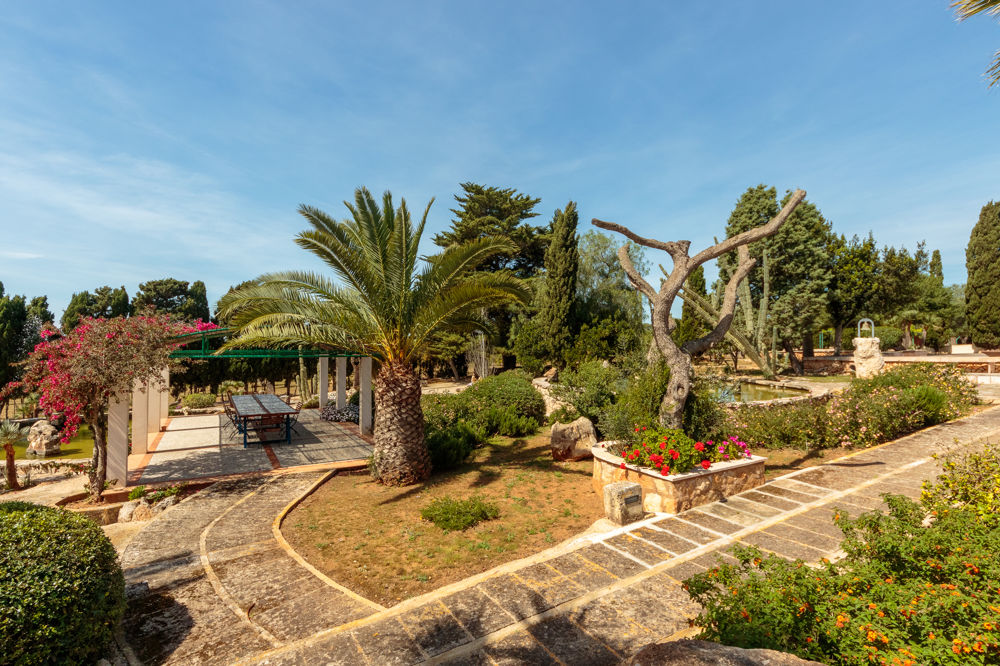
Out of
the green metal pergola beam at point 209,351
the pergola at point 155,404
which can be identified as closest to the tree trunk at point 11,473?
the pergola at point 155,404

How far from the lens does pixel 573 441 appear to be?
33.2 ft

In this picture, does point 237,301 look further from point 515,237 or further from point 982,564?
point 515,237

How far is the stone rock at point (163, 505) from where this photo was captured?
7617 mm

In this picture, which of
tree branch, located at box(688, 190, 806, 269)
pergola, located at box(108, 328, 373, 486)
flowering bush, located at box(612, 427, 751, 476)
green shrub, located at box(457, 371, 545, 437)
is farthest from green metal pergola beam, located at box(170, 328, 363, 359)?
tree branch, located at box(688, 190, 806, 269)

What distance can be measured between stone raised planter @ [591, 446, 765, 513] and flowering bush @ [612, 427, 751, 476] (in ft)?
0.38

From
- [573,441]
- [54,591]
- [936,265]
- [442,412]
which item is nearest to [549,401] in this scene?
[442,412]

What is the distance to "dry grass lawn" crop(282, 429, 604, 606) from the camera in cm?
514

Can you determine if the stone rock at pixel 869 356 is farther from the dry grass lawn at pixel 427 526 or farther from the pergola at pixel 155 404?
the pergola at pixel 155 404

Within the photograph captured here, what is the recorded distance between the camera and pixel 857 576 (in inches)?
118

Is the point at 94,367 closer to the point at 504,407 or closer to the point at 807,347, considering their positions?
the point at 504,407

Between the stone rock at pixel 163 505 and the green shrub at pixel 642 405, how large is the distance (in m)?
7.91

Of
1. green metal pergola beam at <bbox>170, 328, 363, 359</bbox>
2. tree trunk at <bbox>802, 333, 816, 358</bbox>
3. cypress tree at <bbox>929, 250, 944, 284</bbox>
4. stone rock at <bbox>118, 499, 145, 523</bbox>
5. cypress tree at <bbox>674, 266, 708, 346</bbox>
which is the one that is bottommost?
stone rock at <bbox>118, 499, 145, 523</bbox>

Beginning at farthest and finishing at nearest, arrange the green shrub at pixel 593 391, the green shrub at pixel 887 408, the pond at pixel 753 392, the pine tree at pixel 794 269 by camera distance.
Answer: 1. the pine tree at pixel 794 269
2. the pond at pixel 753 392
3. the green shrub at pixel 593 391
4. the green shrub at pixel 887 408

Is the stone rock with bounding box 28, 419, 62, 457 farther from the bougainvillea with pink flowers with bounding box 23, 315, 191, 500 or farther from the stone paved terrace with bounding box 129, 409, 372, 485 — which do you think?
the bougainvillea with pink flowers with bounding box 23, 315, 191, 500
